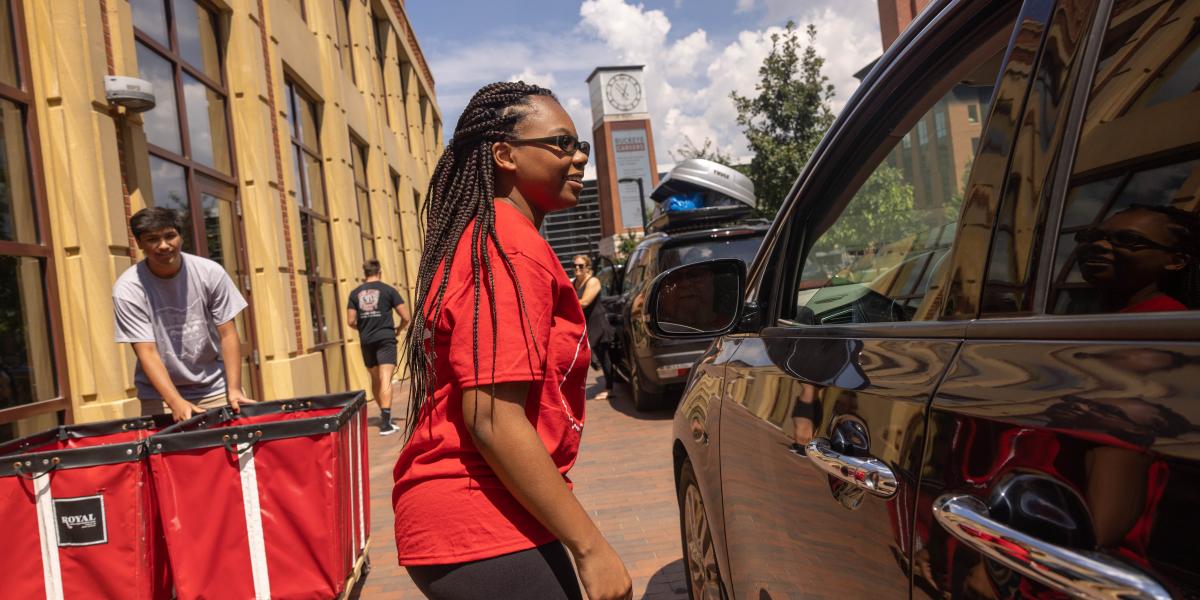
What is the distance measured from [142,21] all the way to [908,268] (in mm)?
7760

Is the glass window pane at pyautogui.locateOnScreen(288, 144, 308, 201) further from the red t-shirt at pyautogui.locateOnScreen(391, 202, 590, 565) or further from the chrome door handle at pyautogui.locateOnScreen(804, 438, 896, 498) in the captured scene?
the chrome door handle at pyautogui.locateOnScreen(804, 438, 896, 498)

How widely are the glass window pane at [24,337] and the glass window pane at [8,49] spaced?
3.79ft

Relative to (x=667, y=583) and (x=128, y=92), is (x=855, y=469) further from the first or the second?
(x=128, y=92)

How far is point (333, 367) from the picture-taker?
41.5ft

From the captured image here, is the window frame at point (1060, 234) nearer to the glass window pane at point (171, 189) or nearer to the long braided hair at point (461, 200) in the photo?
the long braided hair at point (461, 200)

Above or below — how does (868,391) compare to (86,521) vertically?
above

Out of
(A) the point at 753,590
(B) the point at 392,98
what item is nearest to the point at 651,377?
(A) the point at 753,590

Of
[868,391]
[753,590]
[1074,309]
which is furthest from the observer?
[753,590]

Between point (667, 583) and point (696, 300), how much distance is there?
2.11 meters

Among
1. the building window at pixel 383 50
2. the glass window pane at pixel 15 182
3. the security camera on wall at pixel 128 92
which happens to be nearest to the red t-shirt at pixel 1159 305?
the glass window pane at pixel 15 182

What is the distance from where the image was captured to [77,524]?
3.16 meters

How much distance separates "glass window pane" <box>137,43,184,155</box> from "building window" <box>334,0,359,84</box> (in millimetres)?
7024

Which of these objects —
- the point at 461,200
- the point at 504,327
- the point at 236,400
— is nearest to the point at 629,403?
the point at 236,400

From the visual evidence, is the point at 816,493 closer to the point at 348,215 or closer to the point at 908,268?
the point at 908,268
